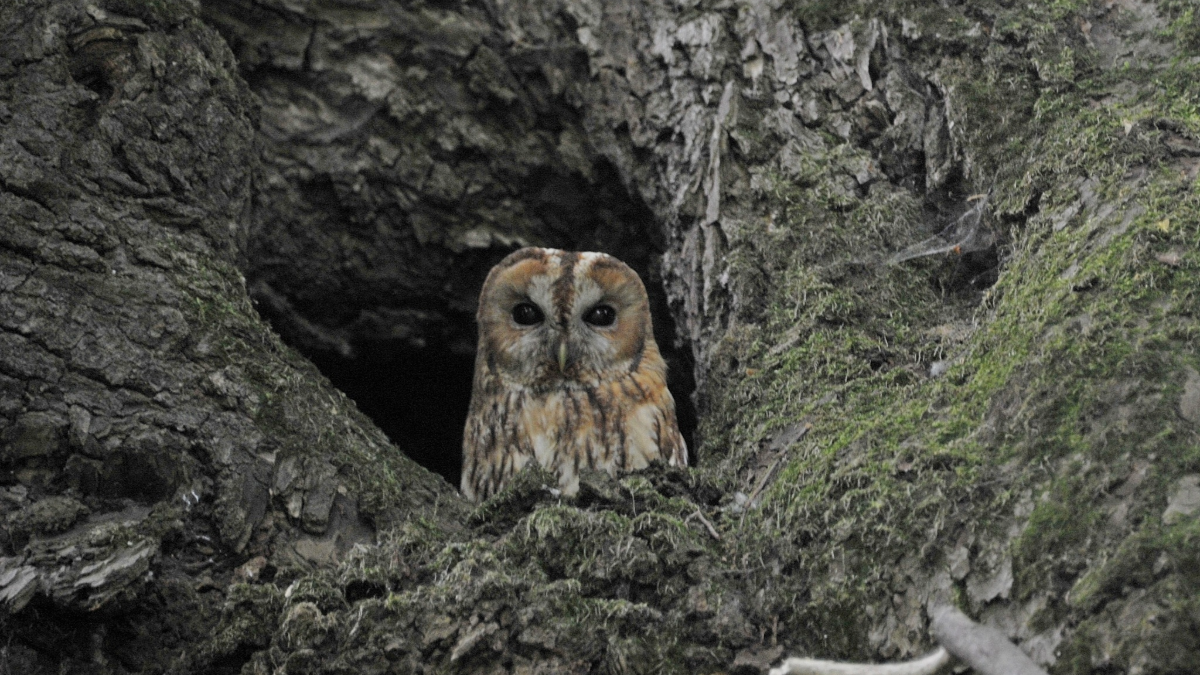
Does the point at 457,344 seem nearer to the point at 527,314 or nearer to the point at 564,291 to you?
the point at 527,314

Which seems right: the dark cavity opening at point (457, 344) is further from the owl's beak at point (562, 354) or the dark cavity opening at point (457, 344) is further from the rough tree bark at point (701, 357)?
the owl's beak at point (562, 354)

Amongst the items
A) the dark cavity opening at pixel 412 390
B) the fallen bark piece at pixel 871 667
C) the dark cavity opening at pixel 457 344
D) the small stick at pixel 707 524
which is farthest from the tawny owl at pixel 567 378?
the fallen bark piece at pixel 871 667

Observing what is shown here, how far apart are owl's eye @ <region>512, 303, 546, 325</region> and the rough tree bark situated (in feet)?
1.53

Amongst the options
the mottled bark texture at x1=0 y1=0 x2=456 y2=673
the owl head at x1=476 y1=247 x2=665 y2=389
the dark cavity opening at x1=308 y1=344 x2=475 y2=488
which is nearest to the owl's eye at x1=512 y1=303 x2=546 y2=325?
the owl head at x1=476 y1=247 x2=665 y2=389

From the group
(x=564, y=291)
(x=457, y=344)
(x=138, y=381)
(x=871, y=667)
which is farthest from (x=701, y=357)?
(x=871, y=667)

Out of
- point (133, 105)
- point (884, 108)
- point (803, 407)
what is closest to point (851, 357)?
point (803, 407)

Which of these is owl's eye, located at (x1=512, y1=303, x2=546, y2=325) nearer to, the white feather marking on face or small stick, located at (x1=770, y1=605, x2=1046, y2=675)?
the white feather marking on face

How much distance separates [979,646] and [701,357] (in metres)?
1.72

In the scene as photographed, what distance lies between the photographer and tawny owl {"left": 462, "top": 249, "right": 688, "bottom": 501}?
309cm

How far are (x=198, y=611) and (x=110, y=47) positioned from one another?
144 cm

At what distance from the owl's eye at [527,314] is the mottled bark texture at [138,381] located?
76 cm

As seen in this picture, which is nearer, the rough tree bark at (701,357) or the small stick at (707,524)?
the rough tree bark at (701,357)

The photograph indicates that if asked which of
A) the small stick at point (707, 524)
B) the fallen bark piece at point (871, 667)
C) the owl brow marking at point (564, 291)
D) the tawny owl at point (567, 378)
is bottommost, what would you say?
the fallen bark piece at point (871, 667)

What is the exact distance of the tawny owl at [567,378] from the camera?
10.1 feet
